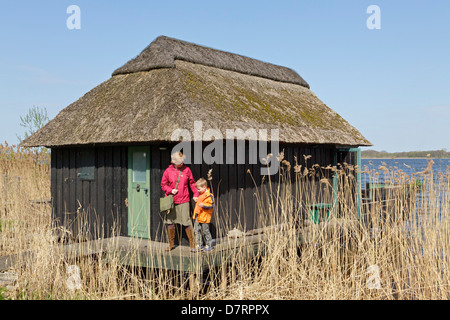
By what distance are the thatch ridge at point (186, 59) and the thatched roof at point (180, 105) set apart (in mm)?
19

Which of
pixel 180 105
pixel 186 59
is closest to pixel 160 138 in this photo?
pixel 180 105

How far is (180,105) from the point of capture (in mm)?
6500

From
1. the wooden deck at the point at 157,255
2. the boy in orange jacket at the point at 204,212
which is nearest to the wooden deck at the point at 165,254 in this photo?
the wooden deck at the point at 157,255

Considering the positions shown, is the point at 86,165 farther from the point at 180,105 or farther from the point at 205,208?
the point at 205,208

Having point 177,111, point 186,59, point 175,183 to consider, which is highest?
point 186,59

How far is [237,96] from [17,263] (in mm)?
4654

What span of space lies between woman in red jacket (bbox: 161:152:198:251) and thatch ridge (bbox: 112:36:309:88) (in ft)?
7.94

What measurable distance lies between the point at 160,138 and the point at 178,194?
858mm

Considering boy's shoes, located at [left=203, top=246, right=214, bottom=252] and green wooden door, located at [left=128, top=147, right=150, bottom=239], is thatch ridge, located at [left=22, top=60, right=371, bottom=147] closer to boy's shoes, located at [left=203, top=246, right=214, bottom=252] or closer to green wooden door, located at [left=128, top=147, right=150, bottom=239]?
green wooden door, located at [left=128, top=147, right=150, bottom=239]

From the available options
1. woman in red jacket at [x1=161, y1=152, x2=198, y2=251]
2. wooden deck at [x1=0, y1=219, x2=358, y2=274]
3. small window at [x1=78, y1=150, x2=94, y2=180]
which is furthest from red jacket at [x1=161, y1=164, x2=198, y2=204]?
small window at [x1=78, y1=150, x2=94, y2=180]

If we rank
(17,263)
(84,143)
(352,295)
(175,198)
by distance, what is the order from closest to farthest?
(352,295) → (17,263) → (175,198) → (84,143)

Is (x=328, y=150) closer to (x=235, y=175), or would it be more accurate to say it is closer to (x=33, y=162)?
(x=235, y=175)

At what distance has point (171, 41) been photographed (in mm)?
8344
